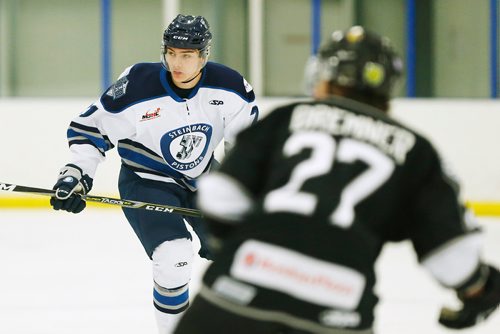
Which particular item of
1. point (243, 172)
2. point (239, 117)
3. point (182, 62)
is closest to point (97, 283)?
point (239, 117)

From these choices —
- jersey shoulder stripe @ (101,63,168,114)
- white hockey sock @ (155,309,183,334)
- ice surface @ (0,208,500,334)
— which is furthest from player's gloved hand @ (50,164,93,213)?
ice surface @ (0,208,500,334)

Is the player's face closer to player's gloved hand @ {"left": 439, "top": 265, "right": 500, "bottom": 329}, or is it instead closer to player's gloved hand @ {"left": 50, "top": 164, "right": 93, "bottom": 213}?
player's gloved hand @ {"left": 50, "top": 164, "right": 93, "bottom": 213}

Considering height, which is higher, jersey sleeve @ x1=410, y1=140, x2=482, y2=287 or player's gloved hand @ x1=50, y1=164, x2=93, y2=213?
jersey sleeve @ x1=410, y1=140, x2=482, y2=287

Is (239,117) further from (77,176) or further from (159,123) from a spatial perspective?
(77,176)

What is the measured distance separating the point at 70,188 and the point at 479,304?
6.27 feet

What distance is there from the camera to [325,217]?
1570 mm

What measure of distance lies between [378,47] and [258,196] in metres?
0.32

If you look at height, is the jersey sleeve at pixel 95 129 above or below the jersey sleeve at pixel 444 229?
below

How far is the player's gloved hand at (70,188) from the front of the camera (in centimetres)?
335

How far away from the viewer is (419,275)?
15.9ft

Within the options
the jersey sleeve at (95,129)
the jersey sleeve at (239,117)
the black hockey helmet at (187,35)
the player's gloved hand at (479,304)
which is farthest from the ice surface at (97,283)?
the player's gloved hand at (479,304)

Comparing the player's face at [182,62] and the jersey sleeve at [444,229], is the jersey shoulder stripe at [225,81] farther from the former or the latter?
the jersey sleeve at [444,229]

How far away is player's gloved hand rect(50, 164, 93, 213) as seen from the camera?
335 centimetres

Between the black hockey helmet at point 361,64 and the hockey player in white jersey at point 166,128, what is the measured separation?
1672mm
